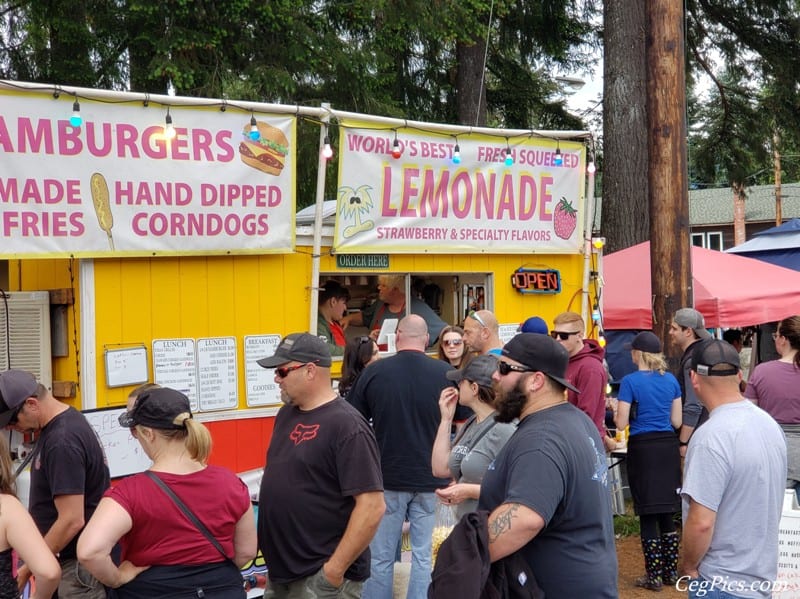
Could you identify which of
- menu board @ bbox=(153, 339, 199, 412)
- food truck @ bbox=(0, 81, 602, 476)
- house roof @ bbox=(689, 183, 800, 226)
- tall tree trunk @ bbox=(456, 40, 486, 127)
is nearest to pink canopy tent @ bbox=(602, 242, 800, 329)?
food truck @ bbox=(0, 81, 602, 476)

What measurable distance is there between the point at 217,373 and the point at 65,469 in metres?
2.97

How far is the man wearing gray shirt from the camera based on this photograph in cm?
378

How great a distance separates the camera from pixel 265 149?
7363 millimetres

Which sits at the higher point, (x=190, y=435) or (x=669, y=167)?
(x=669, y=167)

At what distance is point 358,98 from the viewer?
13914 millimetres

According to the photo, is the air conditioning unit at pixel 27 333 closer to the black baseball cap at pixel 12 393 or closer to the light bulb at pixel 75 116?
the light bulb at pixel 75 116

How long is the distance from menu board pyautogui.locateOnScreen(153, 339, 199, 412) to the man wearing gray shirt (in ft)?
13.5

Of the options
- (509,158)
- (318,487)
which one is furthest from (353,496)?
(509,158)

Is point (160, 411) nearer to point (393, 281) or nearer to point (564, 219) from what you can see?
point (393, 281)

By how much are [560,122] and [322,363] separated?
48.4ft

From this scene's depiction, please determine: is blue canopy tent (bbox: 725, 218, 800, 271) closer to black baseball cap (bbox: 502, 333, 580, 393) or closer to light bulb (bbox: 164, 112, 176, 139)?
light bulb (bbox: 164, 112, 176, 139)

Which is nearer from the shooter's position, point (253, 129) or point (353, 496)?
point (353, 496)

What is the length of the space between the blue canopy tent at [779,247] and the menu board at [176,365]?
1102cm

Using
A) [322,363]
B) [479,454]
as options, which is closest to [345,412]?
[322,363]
